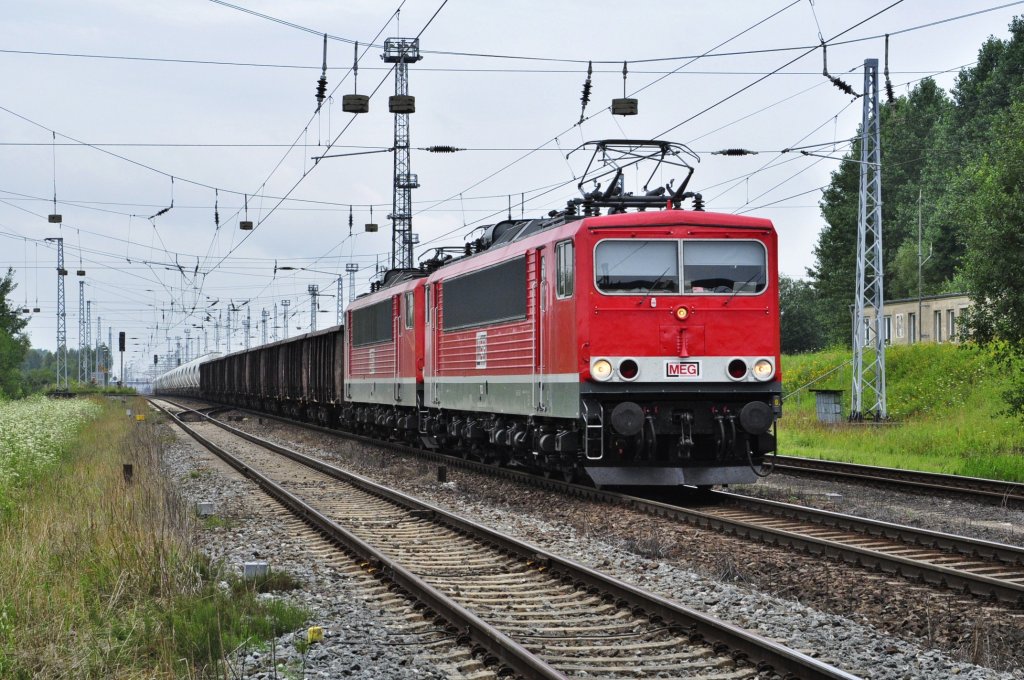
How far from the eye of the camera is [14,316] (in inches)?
2432

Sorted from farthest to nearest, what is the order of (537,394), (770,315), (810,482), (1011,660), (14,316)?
(14,316), (810,482), (537,394), (770,315), (1011,660)

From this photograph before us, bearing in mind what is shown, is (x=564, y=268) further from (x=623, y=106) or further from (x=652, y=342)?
(x=623, y=106)

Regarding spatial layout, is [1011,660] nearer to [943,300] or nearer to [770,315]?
[770,315]

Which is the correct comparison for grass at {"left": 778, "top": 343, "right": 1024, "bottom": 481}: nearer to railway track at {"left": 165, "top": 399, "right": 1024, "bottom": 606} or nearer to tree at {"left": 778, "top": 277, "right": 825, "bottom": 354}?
railway track at {"left": 165, "top": 399, "right": 1024, "bottom": 606}

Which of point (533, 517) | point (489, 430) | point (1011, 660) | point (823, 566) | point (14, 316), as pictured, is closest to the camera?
point (1011, 660)

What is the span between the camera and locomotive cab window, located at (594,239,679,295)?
1416cm

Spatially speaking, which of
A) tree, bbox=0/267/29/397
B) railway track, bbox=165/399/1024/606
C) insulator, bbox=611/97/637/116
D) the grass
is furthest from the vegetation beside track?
tree, bbox=0/267/29/397

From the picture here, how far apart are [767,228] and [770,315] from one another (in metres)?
1.11

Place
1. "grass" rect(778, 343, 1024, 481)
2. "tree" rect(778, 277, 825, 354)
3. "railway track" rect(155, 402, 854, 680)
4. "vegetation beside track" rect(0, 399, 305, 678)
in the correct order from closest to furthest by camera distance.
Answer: "vegetation beside track" rect(0, 399, 305, 678) < "railway track" rect(155, 402, 854, 680) < "grass" rect(778, 343, 1024, 481) < "tree" rect(778, 277, 825, 354)

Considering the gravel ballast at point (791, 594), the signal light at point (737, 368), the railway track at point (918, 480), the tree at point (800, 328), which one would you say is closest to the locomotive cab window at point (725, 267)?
the signal light at point (737, 368)

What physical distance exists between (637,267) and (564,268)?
3.09 feet

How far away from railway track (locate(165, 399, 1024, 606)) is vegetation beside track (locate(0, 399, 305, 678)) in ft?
15.5

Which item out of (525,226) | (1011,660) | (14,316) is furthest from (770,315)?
(14,316)

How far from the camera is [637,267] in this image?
14.3 metres
